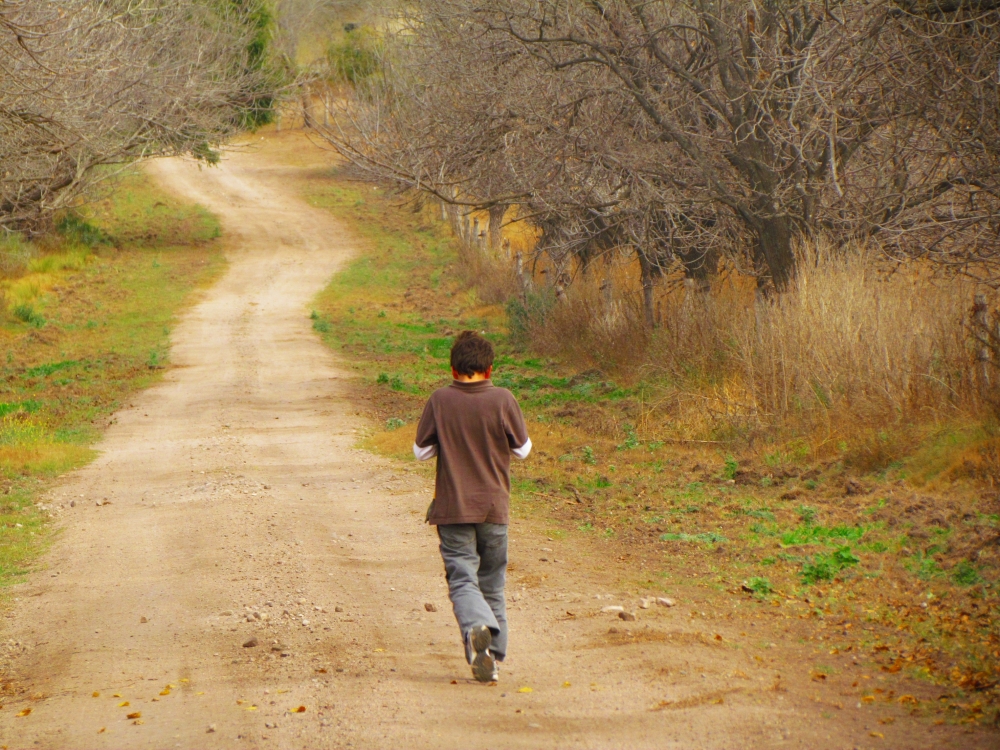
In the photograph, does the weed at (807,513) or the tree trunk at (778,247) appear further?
the tree trunk at (778,247)

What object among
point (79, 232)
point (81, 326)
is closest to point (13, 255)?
point (79, 232)

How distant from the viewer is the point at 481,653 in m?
5.12

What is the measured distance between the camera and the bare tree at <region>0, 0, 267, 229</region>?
Result: 1269 centimetres

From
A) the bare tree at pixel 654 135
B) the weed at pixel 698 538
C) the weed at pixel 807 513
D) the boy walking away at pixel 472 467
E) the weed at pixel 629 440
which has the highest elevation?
the bare tree at pixel 654 135

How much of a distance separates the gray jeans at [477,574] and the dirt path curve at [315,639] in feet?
0.96

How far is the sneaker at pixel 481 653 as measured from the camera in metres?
5.09

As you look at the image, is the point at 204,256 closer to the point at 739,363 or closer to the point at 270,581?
the point at 739,363

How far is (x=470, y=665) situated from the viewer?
526 centimetres

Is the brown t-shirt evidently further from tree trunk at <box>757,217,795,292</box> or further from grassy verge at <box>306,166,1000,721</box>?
tree trunk at <box>757,217,795,292</box>

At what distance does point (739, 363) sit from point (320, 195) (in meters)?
37.2

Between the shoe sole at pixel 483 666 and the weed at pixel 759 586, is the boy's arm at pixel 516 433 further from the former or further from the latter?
the weed at pixel 759 586

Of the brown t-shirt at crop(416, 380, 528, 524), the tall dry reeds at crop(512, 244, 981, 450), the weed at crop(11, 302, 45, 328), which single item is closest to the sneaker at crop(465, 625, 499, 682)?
the brown t-shirt at crop(416, 380, 528, 524)

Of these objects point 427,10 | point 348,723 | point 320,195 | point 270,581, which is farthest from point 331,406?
point 320,195

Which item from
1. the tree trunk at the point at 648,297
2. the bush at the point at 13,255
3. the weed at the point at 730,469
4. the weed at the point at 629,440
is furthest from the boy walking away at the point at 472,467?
the bush at the point at 13,255
